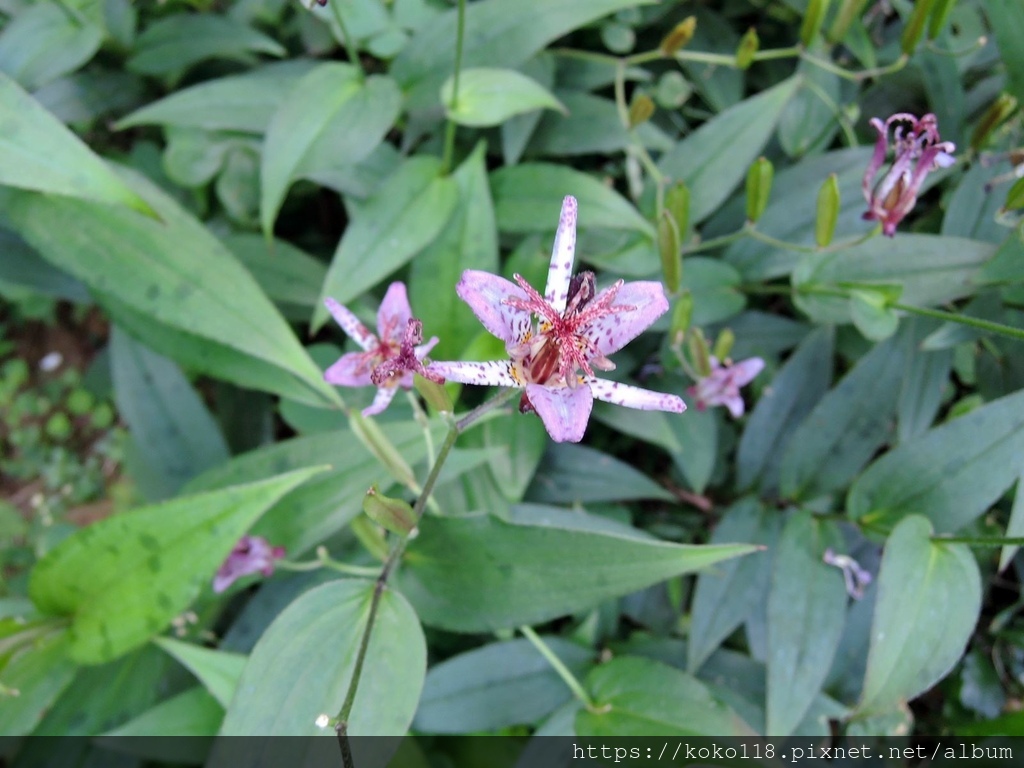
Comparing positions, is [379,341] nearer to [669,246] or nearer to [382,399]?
[382,399]

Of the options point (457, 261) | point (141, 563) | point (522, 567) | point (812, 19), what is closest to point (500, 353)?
point (457, 261)

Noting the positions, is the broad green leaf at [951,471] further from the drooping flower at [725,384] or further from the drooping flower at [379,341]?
the drooping flower at [379,341]

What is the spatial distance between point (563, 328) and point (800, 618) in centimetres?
61

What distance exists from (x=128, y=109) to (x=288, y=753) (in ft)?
3.45

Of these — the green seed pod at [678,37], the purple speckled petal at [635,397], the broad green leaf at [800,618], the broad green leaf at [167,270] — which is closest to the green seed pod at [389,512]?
the purple speckled petal at [635,397]

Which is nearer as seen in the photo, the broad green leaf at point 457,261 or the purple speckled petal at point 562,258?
the purple speckled petal at point 562,258

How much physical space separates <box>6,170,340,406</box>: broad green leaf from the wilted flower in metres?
0.68

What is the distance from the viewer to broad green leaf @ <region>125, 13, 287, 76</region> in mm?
1083

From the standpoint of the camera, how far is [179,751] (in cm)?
90

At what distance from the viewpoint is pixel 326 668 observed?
70 cm

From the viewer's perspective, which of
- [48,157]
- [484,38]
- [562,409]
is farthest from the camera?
[484,38]

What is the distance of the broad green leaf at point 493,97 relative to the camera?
0.93 m

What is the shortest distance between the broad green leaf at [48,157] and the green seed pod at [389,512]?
480 millimetres

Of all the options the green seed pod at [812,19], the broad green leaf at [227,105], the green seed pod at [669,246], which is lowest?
the green seed pod at [669,246]
